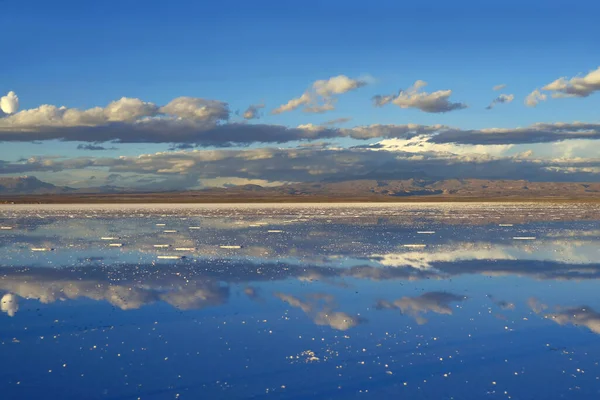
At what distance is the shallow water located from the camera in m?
7.77

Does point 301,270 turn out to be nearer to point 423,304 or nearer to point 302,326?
point 423,304

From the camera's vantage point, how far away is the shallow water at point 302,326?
25.5 ft

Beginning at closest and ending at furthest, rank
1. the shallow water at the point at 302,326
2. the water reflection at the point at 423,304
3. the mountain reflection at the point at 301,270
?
the shallow water at the point at 302,326, the water reflection at the point at 423,304, the mountain reflection at the point at 301,270

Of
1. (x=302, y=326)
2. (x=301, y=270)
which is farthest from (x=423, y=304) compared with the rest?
(x=301, y=270)

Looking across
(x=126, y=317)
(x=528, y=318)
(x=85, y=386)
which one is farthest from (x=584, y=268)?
(x=85, y=386)

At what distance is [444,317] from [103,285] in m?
8.51

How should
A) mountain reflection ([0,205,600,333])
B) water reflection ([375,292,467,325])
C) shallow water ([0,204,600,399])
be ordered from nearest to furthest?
shallow water ([0,204,600,399]) < water reflection ([375,292,467,325]) < mountain reflection ([0,205,600,333])

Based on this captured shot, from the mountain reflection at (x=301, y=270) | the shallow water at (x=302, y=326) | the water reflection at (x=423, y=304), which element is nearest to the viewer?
the shallow water at (x=302, y=326)

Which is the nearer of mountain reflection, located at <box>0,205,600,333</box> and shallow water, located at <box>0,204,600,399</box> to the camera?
shallow water, located at <box>0,204,600,399</box>

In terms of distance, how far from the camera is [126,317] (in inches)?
458

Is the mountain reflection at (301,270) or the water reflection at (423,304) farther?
the mountain reflection at (301,270)

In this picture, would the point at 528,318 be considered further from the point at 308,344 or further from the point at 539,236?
the point at 539,236

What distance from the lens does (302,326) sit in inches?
424

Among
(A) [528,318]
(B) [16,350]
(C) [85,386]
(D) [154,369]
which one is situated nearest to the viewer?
(C) [85,386]
